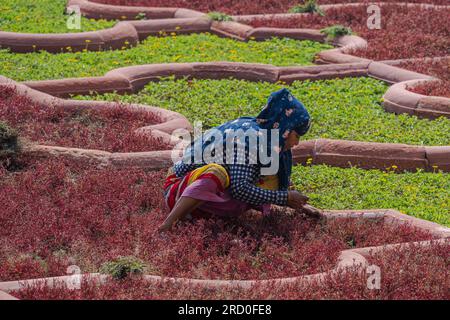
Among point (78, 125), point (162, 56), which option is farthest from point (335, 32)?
point (78, 125)

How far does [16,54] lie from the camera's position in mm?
13367

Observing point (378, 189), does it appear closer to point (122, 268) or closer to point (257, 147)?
point (257, 147)

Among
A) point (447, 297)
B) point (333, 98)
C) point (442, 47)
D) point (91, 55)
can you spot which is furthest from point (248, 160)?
point (442, 47)

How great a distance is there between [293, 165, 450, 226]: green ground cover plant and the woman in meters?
1.15

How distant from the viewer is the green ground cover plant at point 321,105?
10.7 m

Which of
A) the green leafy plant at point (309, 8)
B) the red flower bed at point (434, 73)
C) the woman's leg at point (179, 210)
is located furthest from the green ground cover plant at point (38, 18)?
the woman's leg at point (179, 210)

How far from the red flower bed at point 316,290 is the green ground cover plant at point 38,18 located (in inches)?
345

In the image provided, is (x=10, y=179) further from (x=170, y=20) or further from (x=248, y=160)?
(x=170, y=20)

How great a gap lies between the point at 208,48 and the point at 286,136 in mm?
6487

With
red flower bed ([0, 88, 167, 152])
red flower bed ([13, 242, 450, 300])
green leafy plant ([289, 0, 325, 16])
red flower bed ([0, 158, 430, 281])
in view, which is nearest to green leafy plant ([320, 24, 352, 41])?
green leafy plant ([289, 0, 325, 16])

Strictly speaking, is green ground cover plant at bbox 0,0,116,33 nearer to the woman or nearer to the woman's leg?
the woman

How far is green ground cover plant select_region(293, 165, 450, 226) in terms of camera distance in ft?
29.2

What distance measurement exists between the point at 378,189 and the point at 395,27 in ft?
21.7

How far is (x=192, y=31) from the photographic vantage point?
49.9 feet
